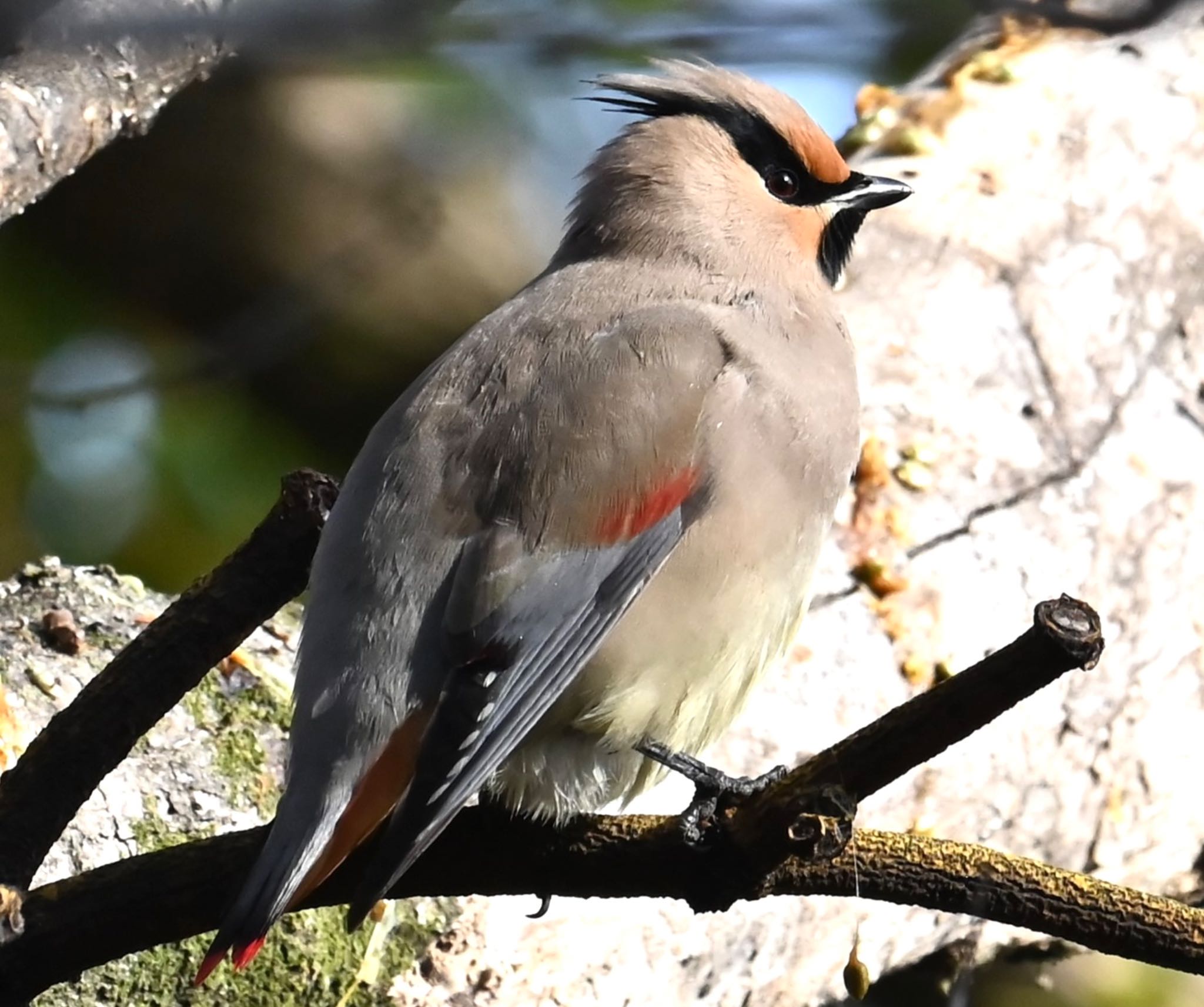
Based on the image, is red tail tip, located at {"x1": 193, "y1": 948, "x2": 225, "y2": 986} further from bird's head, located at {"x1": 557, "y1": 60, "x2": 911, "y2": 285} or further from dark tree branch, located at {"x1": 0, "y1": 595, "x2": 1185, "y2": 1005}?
bird's head, located at {"x1": 557, "y1": 60, "x2": 911, "y2": 285}

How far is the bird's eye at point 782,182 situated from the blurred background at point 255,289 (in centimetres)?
43

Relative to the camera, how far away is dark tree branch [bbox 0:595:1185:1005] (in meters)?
2.11

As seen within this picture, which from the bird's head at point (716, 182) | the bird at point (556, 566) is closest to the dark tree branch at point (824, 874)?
the bird at point (556, 566)

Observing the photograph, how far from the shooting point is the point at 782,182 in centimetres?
376

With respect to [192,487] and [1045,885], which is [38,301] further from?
[1045,885]

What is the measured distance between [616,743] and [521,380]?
1.90 ft

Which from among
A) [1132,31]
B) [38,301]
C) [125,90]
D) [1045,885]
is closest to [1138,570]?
[1132,31]

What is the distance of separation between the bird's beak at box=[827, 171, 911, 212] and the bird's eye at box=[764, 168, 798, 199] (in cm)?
8

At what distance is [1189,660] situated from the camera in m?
4.10

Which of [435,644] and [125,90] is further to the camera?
[125,90]

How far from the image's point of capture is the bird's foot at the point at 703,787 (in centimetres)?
232

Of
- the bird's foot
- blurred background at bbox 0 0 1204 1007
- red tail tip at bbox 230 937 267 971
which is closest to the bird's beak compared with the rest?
blurred background at bbox 0 0 1204 1007

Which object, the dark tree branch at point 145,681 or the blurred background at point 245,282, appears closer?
the dark tree branch at point 145,681

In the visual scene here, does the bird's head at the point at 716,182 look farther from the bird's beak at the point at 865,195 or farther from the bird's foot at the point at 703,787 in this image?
the bird's foot at the point at 703,787
